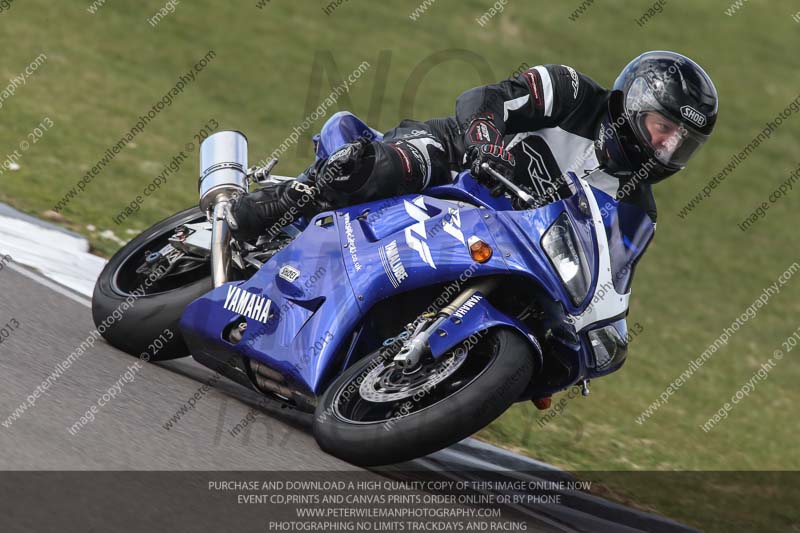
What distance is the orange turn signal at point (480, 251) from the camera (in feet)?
14.4

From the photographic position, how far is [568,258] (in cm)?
444

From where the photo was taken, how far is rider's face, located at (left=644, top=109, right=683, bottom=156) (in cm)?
465

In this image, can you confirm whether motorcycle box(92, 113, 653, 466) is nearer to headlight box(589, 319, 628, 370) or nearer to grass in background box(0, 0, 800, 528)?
headlight box(589, 319, 628, 370)

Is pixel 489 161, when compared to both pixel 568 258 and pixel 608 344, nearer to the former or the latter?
pixel 568 258

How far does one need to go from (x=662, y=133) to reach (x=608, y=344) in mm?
930

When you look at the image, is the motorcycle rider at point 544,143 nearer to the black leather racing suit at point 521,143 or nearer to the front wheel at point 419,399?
the black leather racing suit at point 521,143

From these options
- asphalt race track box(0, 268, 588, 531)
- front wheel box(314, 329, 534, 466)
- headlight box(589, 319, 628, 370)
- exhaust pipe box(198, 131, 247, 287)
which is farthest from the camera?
exhaust pipe box(198, 131, 247, 287)

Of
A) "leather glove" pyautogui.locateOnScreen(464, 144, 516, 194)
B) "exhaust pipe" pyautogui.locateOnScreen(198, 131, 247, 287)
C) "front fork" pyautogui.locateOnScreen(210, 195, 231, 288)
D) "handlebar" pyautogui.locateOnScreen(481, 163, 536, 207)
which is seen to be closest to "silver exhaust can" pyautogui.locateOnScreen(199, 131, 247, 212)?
"exhaust pipe" pyautogui.locateOnScreen(198, 131, 247, 287)

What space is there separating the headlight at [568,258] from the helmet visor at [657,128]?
572 mm

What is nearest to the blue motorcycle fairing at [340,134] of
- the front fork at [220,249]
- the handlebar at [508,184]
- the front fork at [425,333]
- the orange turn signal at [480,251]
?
the front fork at [220,249]

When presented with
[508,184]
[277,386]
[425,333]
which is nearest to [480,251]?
[508,184]

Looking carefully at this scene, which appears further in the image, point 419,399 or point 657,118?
point 657,118

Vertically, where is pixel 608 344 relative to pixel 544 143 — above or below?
below

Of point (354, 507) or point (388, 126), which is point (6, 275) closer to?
point (354, 507)
